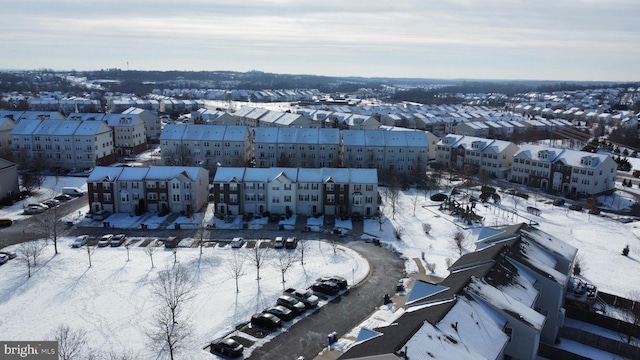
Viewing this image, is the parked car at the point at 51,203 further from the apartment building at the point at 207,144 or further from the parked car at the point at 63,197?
the apartment building at the point at 207,144

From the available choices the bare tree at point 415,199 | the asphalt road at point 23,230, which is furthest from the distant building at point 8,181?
the bare tree at point 415,199

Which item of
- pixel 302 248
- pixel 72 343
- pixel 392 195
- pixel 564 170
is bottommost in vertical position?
pixel 72 343

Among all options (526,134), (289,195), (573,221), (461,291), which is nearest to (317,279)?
(461,291)

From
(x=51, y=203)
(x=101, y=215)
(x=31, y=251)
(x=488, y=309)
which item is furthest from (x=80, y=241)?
(x=488, y=309)

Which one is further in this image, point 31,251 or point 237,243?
point 237,243

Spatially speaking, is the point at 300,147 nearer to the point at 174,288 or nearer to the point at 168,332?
the point at 174,288

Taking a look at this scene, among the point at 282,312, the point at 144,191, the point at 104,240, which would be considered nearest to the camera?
the point at 282,312

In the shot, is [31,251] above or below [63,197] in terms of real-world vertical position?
below
